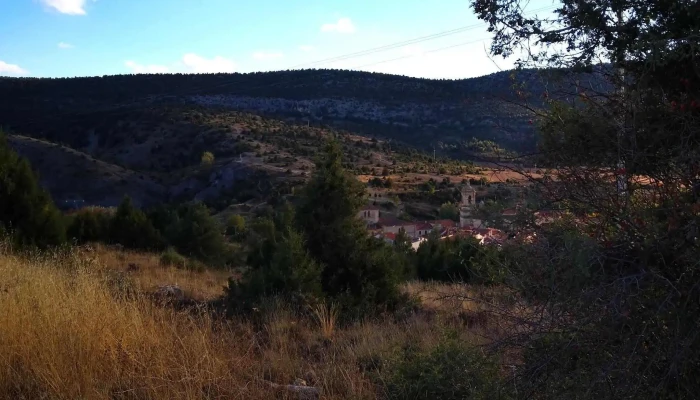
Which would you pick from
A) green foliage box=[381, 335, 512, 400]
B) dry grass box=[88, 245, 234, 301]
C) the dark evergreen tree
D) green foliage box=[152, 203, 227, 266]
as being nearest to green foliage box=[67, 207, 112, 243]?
dry grass box=[88, 245, 234, 301]

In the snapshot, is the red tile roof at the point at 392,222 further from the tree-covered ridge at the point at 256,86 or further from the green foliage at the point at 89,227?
the tree-covered ridge at the point at 256,86

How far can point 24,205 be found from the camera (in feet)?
40.3

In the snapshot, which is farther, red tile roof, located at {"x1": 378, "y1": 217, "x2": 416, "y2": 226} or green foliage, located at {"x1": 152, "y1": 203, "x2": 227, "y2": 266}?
red tile roof, located at {"x1": 378, "y1": 217, "x2": 416, "y2": 226}

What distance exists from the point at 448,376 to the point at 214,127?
192ft

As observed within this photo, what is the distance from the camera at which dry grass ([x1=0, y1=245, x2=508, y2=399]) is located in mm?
3354

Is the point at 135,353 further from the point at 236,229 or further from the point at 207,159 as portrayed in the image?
the point at 207,159

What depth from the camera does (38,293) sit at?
4.31 meters

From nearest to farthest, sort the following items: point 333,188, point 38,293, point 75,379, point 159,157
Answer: point 75,379 < point 38,293 < point 333,188 < point 159,157

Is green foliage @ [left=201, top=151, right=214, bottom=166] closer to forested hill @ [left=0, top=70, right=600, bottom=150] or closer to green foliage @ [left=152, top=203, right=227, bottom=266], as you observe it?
forested hill @ [left=0, top=70, right=600, bottom=150]

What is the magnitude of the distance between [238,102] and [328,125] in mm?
13995

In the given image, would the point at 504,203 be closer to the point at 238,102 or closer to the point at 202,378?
the point at 202,378

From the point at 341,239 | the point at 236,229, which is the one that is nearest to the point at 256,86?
the point at 236,229

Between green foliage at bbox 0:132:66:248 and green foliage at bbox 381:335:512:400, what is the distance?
35.3 feet

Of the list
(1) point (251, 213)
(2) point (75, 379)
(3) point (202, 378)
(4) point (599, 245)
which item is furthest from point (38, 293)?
(1) point (251, 213)
